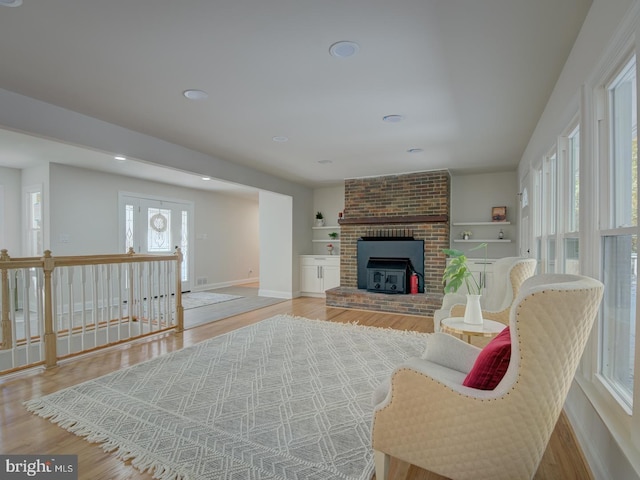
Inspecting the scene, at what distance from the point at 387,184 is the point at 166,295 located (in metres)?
4.02

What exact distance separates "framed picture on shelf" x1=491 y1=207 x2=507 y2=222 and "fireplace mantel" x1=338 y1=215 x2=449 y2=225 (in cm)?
87

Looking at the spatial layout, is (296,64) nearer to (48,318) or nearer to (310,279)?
(48,318)

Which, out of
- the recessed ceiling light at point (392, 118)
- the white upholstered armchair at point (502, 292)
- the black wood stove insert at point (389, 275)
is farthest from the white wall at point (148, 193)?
the white upholstered armchair at point (502, 292)

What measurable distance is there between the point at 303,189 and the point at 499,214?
3.77m

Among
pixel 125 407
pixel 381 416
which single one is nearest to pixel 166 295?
pixel 125 407

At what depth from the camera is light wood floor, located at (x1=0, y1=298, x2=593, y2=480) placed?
166cm

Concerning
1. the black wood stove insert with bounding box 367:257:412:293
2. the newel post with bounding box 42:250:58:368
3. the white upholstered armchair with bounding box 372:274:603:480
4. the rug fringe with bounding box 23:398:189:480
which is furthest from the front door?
the white upholstered armchair with bounding box 372:274:603:480

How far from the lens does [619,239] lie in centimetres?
155

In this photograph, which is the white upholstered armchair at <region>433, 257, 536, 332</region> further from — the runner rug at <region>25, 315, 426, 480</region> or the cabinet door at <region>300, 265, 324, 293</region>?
the cabinet door at <region>300, 265, 324, 293</region>

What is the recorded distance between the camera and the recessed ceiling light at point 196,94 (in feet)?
8.71

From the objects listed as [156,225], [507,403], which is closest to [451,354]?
[507,403]

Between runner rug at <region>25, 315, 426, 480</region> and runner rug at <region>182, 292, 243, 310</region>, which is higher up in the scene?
runner rug at <region>25, 315, 426, 480</region>

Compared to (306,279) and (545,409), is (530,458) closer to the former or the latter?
(545,409)

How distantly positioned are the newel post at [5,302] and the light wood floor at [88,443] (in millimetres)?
625
